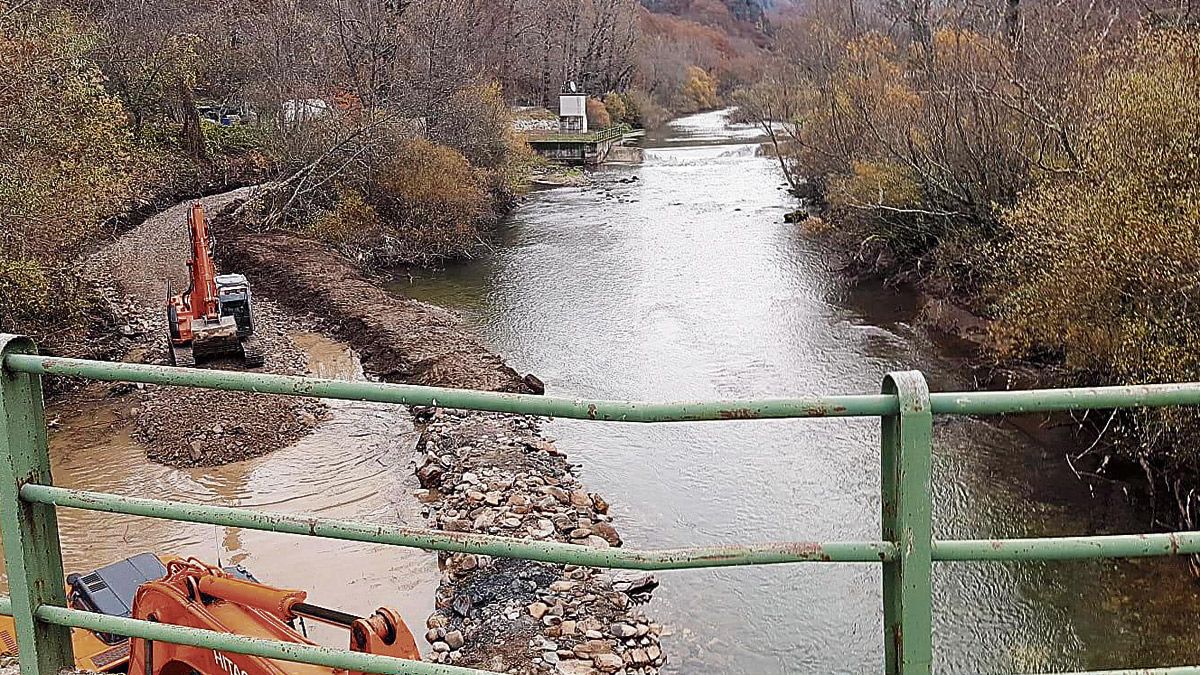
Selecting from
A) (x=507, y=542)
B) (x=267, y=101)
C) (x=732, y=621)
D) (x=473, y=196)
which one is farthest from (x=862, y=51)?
(x=507, y=542)

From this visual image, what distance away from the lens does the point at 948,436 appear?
536 inches

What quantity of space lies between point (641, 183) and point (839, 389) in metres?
26.4

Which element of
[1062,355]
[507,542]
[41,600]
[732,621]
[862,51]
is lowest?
[732,621]

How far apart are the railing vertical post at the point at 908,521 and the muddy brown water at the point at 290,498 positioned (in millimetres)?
7660

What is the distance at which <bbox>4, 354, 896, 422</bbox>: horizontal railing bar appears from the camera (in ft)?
6.36

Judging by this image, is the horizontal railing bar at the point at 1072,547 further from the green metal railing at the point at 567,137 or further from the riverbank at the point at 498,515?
the green metal railing at the point at 567,137

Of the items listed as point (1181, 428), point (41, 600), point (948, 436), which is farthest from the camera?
point (948, 436)

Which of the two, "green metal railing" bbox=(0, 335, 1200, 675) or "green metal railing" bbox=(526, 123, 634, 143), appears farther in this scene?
"green metal railing" bbox=(526, 123, 634, 143)

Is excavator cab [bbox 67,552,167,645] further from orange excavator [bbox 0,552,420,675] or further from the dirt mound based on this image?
the dirt mound

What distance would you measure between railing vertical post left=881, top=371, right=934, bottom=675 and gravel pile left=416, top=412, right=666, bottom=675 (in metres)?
4.68

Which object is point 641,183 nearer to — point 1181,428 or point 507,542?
point 1181,428

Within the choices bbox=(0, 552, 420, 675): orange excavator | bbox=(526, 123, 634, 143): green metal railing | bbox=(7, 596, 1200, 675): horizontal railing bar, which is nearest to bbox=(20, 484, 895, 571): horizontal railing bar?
bbox=(7, 596, 1200, 675): horizontal railing bar

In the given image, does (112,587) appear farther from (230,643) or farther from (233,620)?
(230,643)

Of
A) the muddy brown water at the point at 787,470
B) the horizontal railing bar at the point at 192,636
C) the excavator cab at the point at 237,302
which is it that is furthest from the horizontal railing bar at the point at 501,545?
the excavator cab at the point at 237,302
